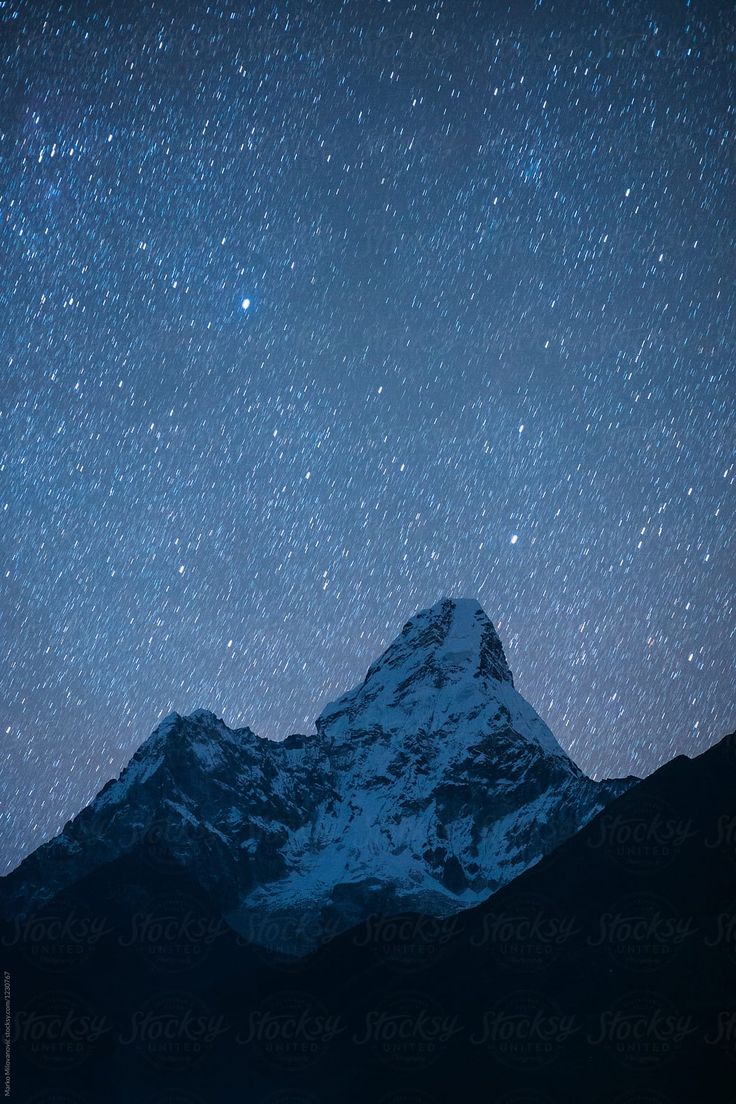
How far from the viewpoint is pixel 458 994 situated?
10494cm

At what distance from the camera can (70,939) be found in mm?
136500

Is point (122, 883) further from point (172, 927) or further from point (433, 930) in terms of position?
point (433, 930)

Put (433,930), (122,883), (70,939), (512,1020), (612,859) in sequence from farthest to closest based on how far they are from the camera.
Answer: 1. (122,883)
2. (70,939)
3. (433,930)
4. (612,859)
5. (512,1020)

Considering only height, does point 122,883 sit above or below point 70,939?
above

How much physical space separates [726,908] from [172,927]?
3005 inches

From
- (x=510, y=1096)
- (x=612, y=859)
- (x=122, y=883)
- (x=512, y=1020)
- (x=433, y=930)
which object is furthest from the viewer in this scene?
(x=122, y=883)

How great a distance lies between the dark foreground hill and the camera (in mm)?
87188

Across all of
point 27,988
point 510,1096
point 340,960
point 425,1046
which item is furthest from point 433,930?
point 27,988

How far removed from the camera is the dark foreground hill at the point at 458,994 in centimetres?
8719

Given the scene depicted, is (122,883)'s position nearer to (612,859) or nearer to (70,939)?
(70,939)

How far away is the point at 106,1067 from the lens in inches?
4412

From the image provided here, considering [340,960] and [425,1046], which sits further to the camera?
[340,960]

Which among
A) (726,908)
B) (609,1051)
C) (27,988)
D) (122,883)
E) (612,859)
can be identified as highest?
(122,883)

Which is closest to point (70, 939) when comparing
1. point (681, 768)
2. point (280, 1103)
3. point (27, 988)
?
point (27, 988)
